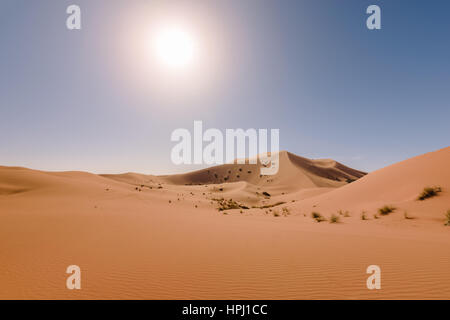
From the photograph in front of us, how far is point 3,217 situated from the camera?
31.4 ft

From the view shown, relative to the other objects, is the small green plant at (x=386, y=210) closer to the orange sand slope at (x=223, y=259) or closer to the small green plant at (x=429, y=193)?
the orange sand slope at (x=223, y=259)

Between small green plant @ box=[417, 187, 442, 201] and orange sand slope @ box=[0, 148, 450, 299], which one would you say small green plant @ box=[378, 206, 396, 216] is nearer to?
orange sand slope @ box=[0, 148, 450, 299]

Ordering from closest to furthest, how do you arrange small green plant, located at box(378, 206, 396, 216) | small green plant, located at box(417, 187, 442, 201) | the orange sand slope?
the orange sand slope → small green plant, located at box(378, 206, 396, 216) → small green plant, located at box(417, 187, 442, 201)

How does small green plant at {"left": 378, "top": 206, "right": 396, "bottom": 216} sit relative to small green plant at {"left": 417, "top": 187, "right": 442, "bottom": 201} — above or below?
below

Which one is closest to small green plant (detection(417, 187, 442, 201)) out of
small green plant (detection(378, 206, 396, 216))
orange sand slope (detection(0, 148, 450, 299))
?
orange sand slope (detection(0, 148, 450, 299))

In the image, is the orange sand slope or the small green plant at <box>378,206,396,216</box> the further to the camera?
the small green plant at <box>378,206,396,216</box>

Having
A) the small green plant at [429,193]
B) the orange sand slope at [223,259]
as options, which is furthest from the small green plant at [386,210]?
the small green plant at [429,193]

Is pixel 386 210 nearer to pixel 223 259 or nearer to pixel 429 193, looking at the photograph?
pixel 429 193

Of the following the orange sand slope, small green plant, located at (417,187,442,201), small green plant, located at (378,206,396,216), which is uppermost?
small green plant, located at (417,187,442,201)

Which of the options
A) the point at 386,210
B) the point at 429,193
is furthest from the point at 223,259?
the point at 429,193

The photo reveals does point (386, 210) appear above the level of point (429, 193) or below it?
below

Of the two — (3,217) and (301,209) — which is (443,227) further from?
(3,217)

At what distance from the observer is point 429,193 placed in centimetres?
1125

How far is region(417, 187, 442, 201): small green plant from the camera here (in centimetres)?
1119
